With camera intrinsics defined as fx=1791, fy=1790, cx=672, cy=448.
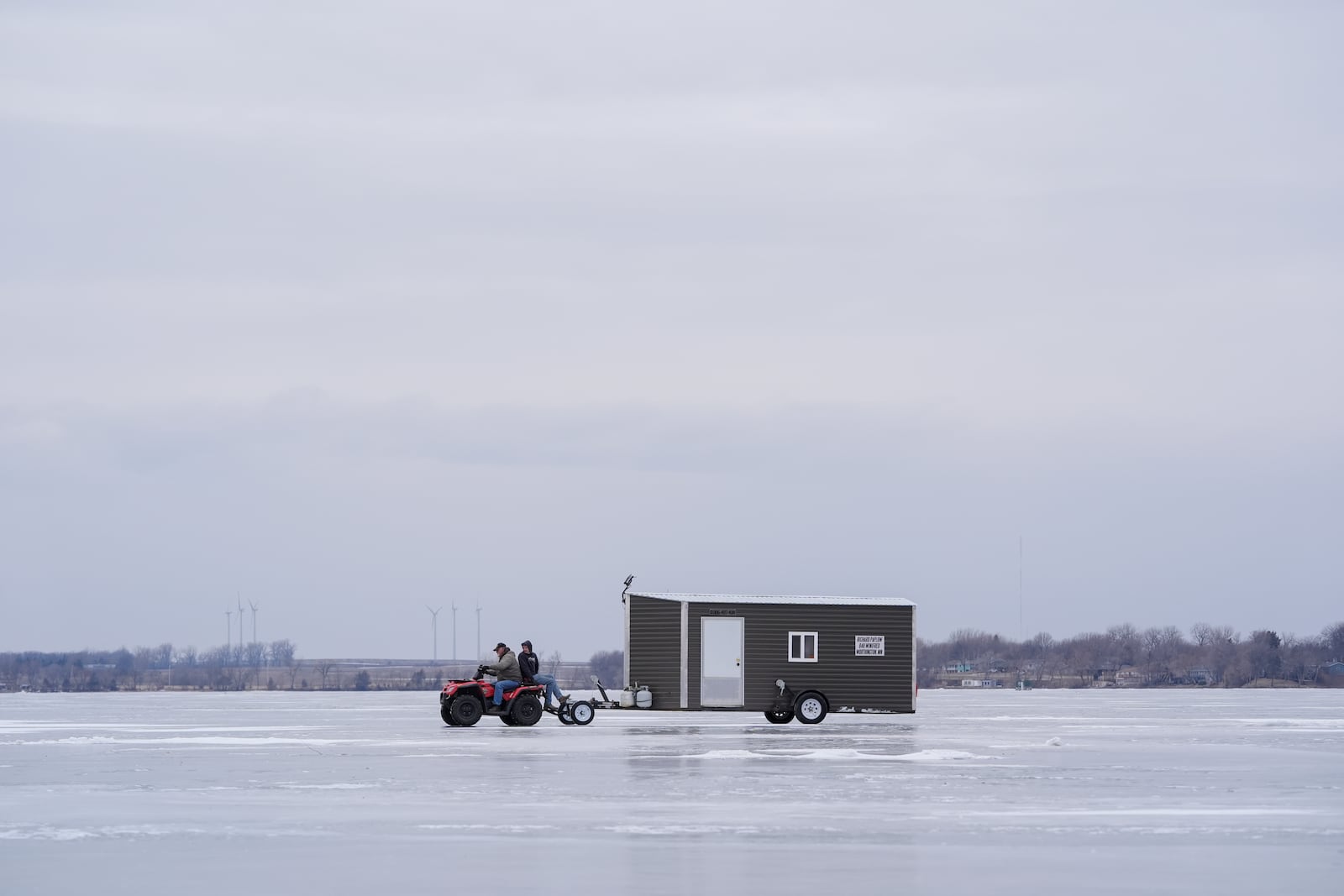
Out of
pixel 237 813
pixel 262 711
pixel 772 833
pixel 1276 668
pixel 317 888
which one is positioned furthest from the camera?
pixel 1276 668

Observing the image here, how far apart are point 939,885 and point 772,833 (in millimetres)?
3427

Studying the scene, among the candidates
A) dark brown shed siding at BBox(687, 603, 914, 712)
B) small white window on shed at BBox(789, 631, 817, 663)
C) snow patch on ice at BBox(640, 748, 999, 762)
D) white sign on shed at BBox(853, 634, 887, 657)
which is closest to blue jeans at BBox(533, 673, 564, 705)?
dark brown shed siding at BBox(687, 603, 914, 712)

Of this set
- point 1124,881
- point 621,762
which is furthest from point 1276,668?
point 1124,881

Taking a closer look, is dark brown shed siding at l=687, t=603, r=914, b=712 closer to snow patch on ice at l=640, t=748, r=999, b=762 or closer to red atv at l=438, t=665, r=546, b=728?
red atv at l=438, t=665, r=546, b=728

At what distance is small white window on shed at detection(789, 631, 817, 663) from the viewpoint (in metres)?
43.9

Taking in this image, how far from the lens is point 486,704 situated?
38344 millimetres

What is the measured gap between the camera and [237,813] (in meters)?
18.4

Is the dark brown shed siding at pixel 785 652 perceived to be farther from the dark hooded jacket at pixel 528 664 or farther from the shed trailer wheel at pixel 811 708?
the dark hooded jacket at pixel 528 664

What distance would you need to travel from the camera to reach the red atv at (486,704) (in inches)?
1499

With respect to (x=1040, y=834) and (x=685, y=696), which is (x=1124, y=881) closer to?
(x=1040, y=834)

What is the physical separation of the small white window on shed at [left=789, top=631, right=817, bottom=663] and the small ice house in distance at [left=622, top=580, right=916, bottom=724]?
2 cm

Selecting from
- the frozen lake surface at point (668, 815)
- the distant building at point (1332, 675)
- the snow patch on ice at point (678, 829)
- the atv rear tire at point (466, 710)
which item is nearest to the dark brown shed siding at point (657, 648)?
the atv rear tire at point (466, 710)

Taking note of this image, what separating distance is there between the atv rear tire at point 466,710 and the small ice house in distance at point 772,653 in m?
6.43

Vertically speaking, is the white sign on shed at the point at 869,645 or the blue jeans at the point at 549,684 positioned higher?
the white sign on shed at the point at 869,645
